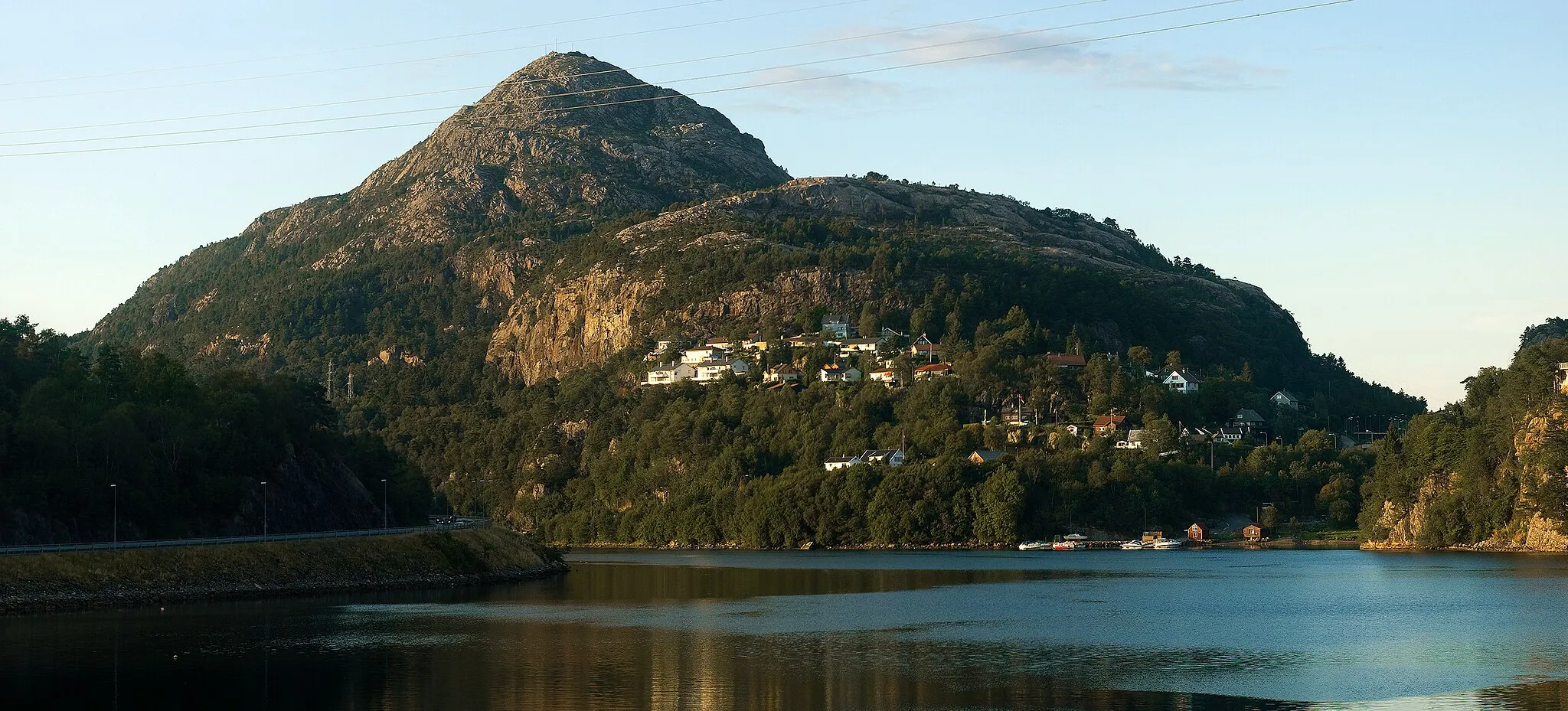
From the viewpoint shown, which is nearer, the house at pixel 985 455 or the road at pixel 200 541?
the road at pixel 200 541

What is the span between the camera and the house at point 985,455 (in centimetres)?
18975

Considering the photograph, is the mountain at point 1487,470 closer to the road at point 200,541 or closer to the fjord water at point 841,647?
the fjord water at point 841,647

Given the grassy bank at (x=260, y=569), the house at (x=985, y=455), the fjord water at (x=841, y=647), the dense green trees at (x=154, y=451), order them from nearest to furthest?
the fjord water at (x=841, y=647) → the grassy bank at (x=260, y=569) → the dense green trees at (x=154, y=451) → the house at (x=985, y=455)

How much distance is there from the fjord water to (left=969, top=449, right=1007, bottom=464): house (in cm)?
6855

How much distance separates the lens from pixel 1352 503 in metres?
183

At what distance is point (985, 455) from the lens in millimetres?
192875

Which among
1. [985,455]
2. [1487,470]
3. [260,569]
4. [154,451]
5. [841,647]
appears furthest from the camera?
[985,455]

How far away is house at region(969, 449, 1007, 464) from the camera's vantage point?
623 ft

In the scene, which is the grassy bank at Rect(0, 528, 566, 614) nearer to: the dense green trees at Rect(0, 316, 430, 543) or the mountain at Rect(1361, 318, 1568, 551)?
the dense green trees at Rect(0, 316, 430, 543)

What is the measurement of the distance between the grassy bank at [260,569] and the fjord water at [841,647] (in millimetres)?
2842

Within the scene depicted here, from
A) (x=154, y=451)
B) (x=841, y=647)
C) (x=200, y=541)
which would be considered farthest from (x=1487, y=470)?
(x=154, y=451)

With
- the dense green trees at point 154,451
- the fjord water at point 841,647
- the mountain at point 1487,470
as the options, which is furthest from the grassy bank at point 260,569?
the mountain at point 1487,470

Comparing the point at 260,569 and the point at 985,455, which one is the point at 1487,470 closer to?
the point at 985,455

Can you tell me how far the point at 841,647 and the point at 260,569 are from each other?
45.4 m
